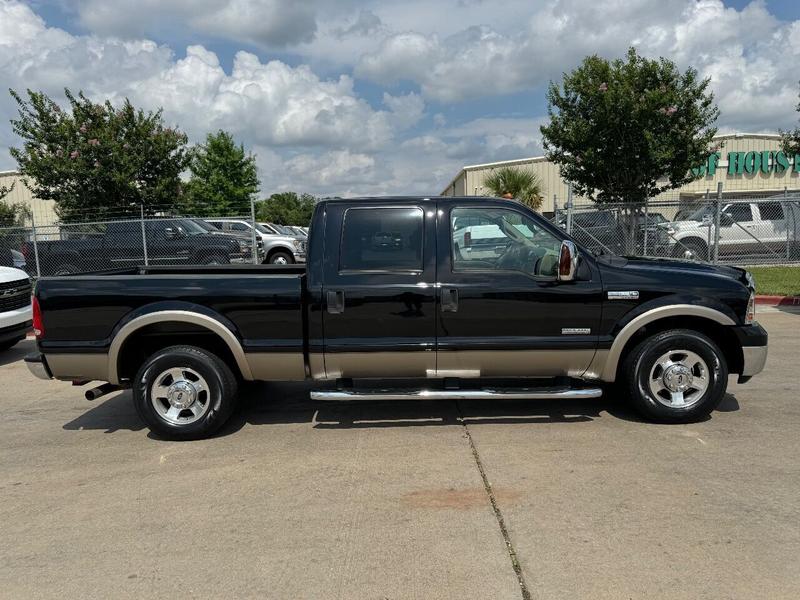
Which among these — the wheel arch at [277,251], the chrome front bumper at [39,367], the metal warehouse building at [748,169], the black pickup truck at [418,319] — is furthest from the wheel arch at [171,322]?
the metal warehouse building at [748,169]

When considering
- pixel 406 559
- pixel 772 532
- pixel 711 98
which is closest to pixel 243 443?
pixel 406 559

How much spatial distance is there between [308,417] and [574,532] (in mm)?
2749

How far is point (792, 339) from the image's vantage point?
8398 mm

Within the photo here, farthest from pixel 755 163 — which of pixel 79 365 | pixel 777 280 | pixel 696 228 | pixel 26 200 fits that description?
pixel 26 200

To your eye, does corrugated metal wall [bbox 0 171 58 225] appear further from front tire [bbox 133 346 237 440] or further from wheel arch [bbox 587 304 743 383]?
wheel arch [bbox 587 304 743 383]

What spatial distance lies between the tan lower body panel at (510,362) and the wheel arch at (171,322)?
159 cm

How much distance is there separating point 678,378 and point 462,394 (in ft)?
5.66

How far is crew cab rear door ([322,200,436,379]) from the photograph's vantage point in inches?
187

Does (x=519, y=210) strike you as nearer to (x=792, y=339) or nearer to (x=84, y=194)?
(x=792, y=339)

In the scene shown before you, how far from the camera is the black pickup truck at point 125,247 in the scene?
15.4 meters

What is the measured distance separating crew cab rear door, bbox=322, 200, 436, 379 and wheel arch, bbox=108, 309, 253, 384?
0.70 metres

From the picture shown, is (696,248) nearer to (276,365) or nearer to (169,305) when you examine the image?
(276,365)

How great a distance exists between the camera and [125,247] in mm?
15453

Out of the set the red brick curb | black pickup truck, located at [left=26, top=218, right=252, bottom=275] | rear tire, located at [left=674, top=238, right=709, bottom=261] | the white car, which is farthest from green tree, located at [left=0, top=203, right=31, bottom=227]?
the red brick curb
